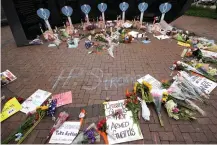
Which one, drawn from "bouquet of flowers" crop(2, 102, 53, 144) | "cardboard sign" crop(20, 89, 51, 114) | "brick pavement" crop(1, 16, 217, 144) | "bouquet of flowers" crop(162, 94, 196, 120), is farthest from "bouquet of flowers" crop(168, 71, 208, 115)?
"cardboard sign" crop(20, 89, 51, 114)

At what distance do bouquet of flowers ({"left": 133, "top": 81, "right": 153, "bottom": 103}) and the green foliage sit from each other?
358 inches

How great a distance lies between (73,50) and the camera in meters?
5.87

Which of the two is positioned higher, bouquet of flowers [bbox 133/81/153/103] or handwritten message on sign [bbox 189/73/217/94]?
bouquet of flowers [bbox 133/81/153/103]

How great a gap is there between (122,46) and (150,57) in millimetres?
1354

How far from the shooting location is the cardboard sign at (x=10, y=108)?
10.8ft

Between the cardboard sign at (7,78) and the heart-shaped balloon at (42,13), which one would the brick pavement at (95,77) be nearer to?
the cardboard sign at (7,78)

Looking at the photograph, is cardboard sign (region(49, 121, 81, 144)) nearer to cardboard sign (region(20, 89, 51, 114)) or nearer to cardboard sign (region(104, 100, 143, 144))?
cardboard sign (region(104, 100, 143, 144))

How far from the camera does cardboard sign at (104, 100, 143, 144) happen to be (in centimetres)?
268

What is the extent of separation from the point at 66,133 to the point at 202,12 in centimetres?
1172

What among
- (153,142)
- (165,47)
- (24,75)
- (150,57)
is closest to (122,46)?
(150,57)

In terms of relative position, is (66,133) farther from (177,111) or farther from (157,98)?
(177,111)

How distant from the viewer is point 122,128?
2826 mm

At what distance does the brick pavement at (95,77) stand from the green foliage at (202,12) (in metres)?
5.50

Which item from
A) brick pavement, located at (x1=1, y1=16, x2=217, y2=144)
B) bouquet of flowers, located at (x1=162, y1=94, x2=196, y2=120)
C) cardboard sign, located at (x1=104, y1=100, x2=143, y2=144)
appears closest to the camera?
cardboard sign, located at (x1=104, y1=100, x2=143, y2=144)
